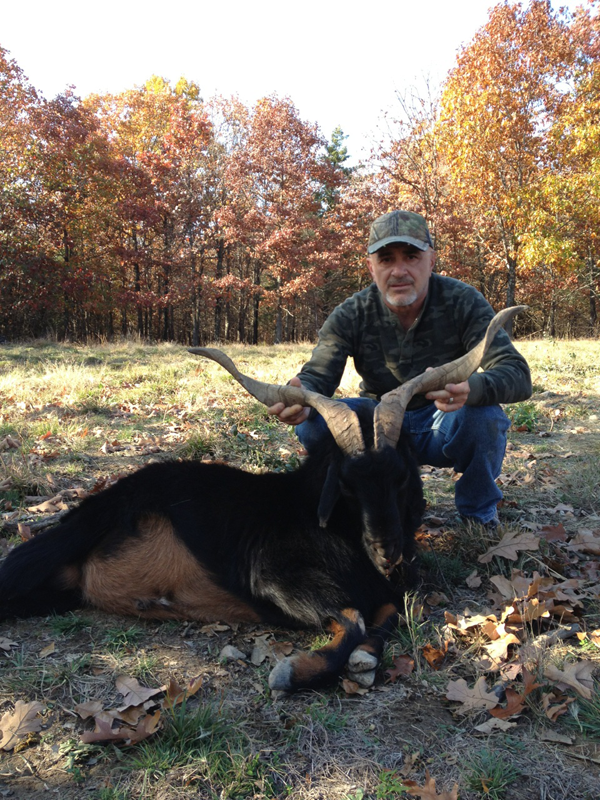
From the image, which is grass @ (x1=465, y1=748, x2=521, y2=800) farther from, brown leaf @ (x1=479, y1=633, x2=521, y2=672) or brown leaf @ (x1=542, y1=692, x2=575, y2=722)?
brown leaf @ (x1=479, y1=633, x2=521, y2=672)

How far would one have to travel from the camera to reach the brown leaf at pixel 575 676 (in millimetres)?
2271

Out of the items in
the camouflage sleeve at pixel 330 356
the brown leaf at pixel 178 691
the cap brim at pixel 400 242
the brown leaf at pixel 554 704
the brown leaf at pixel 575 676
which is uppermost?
the cap brim at pixel 400 242

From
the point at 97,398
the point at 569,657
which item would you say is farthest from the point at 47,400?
the point at 569,657

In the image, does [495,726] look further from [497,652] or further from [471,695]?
[497,652]

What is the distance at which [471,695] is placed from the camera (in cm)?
234

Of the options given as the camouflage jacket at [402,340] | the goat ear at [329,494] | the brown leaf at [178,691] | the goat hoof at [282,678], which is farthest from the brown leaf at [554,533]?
the brown leaf at [178,691]

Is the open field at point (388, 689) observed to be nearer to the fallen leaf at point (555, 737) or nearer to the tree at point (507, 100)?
the fallen leaf at point (555, 737)

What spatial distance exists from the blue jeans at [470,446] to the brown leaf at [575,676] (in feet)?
5.03

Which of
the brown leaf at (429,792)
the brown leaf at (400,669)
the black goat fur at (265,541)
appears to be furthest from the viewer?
the black goat fur at (265,541)

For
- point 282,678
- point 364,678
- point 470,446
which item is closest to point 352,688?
point 364,678

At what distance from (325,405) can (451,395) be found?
802 mm

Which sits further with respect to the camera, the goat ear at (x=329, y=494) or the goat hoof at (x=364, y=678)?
the goat ear at (x=329, y=494)

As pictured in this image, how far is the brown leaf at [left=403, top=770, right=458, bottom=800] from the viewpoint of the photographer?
1790mm

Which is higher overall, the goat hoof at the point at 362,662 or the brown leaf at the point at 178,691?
the goat hoof at the point at 362,662
